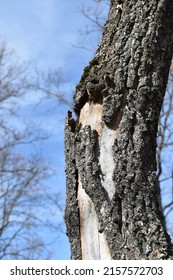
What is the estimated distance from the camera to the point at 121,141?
126 inches

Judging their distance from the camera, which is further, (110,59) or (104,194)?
(110,59)

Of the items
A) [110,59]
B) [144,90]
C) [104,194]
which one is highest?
[110,59]

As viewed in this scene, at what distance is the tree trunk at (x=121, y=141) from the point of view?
10.0 ft

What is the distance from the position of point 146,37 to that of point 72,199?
0.93 meters

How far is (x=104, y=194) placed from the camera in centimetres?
315

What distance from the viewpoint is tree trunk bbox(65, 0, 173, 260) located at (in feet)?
10.0
